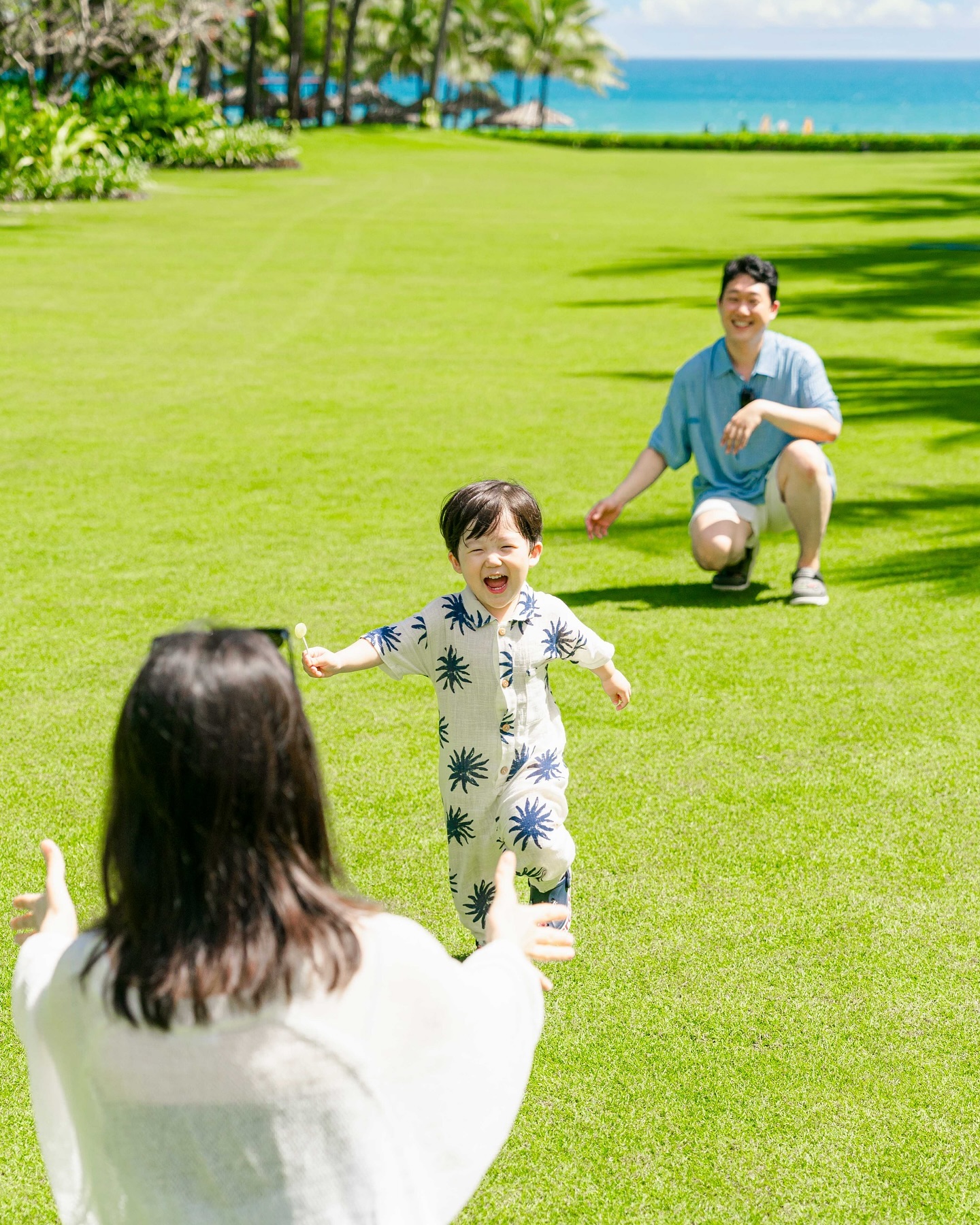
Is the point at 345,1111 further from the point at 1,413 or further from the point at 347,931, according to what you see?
the point at 1,413

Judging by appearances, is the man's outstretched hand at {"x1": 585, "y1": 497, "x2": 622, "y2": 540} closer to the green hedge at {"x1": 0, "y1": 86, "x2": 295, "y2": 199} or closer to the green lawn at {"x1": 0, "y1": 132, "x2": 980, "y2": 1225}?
the green lawn at {"x1": 0, "y1": 132, "x2": 980, "y2": 1225}

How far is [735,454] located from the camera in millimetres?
6277

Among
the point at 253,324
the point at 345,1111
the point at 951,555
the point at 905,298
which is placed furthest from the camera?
the point at 905,298

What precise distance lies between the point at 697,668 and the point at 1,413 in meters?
6.34

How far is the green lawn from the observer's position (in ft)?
9.46

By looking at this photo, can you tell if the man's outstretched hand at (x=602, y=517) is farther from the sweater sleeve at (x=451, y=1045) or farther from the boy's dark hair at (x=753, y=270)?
the sweater sleeve at (x=451, y=1045)

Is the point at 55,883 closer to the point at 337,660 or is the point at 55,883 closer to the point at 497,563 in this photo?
the point at 337,660

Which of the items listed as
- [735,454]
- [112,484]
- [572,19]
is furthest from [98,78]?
[572,19]

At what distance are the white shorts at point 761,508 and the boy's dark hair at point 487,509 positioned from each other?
3146mm

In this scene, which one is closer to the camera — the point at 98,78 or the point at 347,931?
the point at 347,931

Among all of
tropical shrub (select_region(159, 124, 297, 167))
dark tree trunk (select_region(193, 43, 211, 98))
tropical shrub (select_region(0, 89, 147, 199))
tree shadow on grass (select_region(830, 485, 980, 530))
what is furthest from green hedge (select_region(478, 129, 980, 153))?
tree shadow on grass (select_region(830, 485, 980, 530))

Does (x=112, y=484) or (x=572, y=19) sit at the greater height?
(x=572, y=19)

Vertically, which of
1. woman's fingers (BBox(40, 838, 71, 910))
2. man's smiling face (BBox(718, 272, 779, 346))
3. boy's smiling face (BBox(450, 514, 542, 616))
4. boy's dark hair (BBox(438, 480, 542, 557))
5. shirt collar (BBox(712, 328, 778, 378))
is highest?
man's smiling face (BBox(718, 272, 779, 346))

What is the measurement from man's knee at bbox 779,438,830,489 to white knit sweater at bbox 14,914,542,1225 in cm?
469
